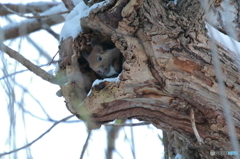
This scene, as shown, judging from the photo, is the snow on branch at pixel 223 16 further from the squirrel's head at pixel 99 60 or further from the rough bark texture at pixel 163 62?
the squirrel's head at pixel 99 60

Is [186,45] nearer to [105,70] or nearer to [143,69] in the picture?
[143,69]

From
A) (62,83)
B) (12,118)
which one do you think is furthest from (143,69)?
(12,118)

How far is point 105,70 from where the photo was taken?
2447mm

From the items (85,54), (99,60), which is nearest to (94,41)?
(85,54)

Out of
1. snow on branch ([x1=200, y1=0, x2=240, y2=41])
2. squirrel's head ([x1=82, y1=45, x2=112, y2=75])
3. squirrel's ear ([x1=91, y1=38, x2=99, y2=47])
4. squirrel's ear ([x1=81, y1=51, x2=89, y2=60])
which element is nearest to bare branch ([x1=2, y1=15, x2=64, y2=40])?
squirrel's head ([x1=82, y1=45, x2=112, y2=75])

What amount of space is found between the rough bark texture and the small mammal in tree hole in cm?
36

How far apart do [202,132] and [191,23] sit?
1.94ft

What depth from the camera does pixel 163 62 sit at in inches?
64.6

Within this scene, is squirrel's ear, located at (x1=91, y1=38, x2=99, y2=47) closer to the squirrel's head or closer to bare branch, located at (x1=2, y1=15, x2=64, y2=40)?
the squirrel's head

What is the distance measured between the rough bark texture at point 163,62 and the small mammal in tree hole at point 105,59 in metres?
0.36

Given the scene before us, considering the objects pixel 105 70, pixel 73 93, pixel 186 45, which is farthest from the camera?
pixel 105 70

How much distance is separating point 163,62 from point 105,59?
978 millimetres

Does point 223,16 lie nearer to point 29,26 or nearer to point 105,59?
point 105,59

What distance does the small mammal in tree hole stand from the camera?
2.15m
